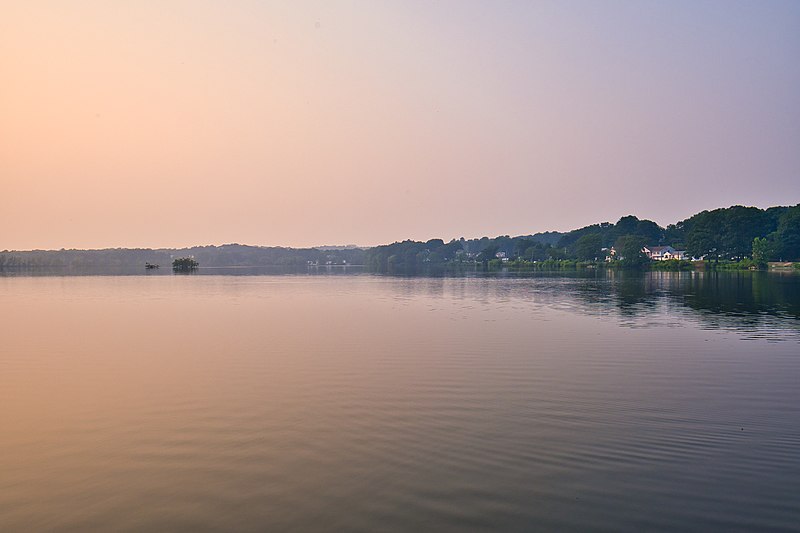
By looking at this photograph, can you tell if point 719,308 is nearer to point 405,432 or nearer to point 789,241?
point 405,432

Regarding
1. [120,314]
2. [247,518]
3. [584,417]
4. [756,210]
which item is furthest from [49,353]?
[756,210]

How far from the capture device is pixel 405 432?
627 inches

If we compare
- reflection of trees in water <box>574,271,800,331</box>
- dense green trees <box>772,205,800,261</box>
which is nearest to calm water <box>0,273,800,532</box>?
reflection of trees in water <box>574,271,800,331</box>

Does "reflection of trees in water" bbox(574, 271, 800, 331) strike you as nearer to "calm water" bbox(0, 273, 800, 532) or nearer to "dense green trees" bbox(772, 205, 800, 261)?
"calm water" bbox(0, 273, 800, 532)

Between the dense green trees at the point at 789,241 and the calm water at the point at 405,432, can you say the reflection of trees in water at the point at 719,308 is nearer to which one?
the calm water at the point at 405,432

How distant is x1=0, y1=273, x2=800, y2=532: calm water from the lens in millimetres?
10984

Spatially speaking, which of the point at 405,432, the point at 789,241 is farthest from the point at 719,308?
the point at 789,241

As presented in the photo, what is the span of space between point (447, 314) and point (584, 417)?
32.9 m

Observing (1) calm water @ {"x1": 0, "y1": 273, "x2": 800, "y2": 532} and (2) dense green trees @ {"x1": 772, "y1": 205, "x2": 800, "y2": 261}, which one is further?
(2) dense green trees @ {"x1": 772, "y1": 205, "x2": 800, "y2": 261}

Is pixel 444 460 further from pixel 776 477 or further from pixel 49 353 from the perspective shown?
pixel 49 353

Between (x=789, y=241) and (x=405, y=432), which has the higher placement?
(x=789, y=241)

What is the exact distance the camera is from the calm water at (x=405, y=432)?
1098cm

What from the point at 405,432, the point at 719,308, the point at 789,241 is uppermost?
the point at 789,241

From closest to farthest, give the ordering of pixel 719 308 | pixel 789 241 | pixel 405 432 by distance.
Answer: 1. pixel 405 432
2. pixel 719 308
3. pixel 789 241
